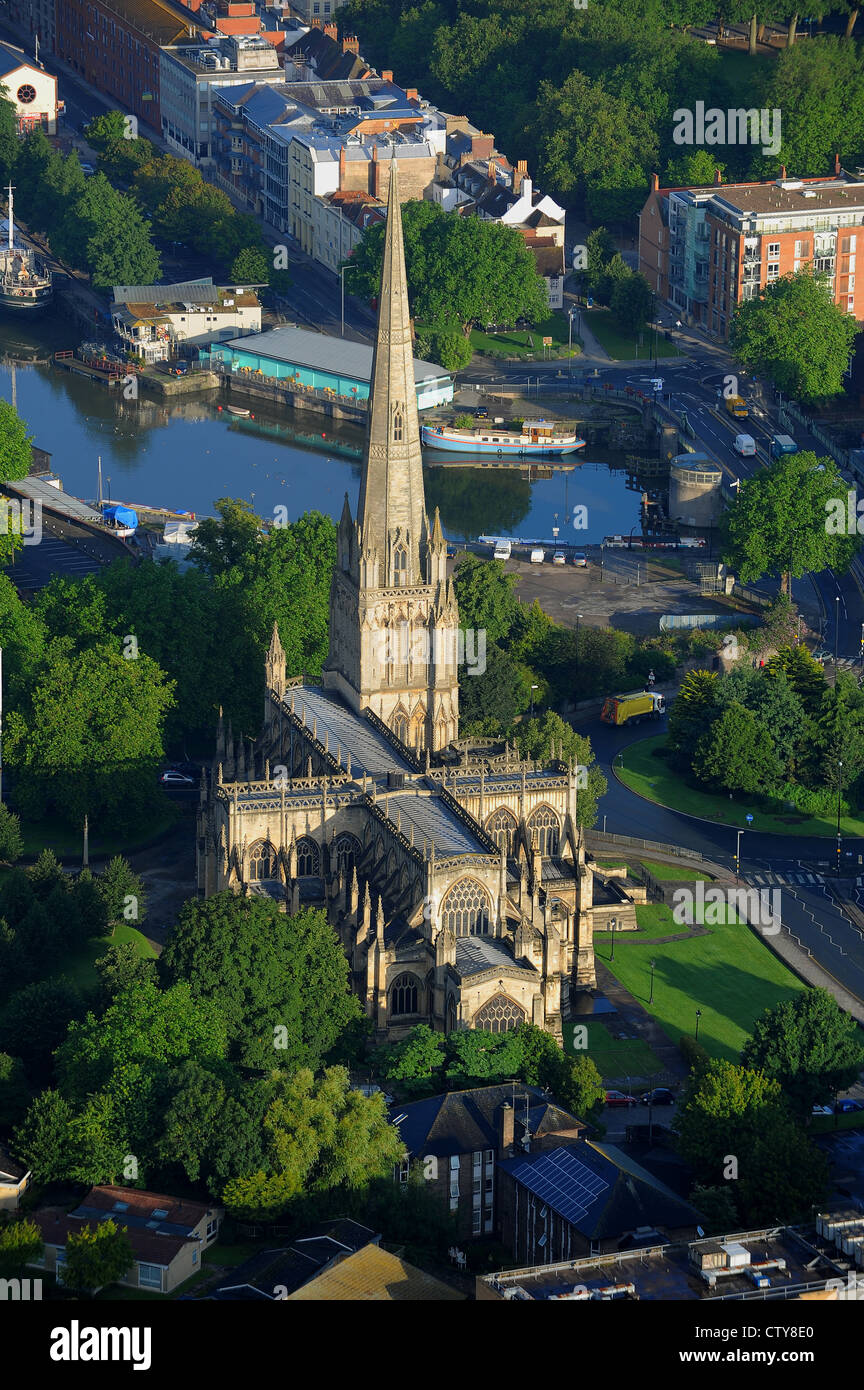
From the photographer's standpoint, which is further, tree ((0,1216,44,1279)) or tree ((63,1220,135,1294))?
tree ((0,1216,44,1279))

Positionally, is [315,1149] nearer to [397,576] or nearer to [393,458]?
[397,576]

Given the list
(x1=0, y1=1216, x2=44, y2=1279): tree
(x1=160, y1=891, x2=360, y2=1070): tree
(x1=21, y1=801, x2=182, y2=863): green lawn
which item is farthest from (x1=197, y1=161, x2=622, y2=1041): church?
(x1=0, y1=1216, x2=44, y2=1279): tree

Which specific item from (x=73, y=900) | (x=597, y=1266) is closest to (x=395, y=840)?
(x=73, y=900)

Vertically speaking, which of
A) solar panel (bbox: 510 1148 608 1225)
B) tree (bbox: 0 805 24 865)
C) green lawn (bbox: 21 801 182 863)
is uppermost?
solar panel (bbox: 510 1148 608 1225)

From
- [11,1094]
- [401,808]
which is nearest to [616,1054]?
[401,808]

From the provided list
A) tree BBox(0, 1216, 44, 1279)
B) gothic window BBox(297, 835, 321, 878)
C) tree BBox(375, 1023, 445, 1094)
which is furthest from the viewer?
gothic window BBox(297, 835, 321, 878)

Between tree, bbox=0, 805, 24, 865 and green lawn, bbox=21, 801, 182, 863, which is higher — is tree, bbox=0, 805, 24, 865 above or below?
above

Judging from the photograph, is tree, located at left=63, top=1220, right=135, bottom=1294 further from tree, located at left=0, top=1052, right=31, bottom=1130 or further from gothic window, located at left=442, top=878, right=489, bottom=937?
gothic window, located at left=442, top=878, right=489, bottom=937
